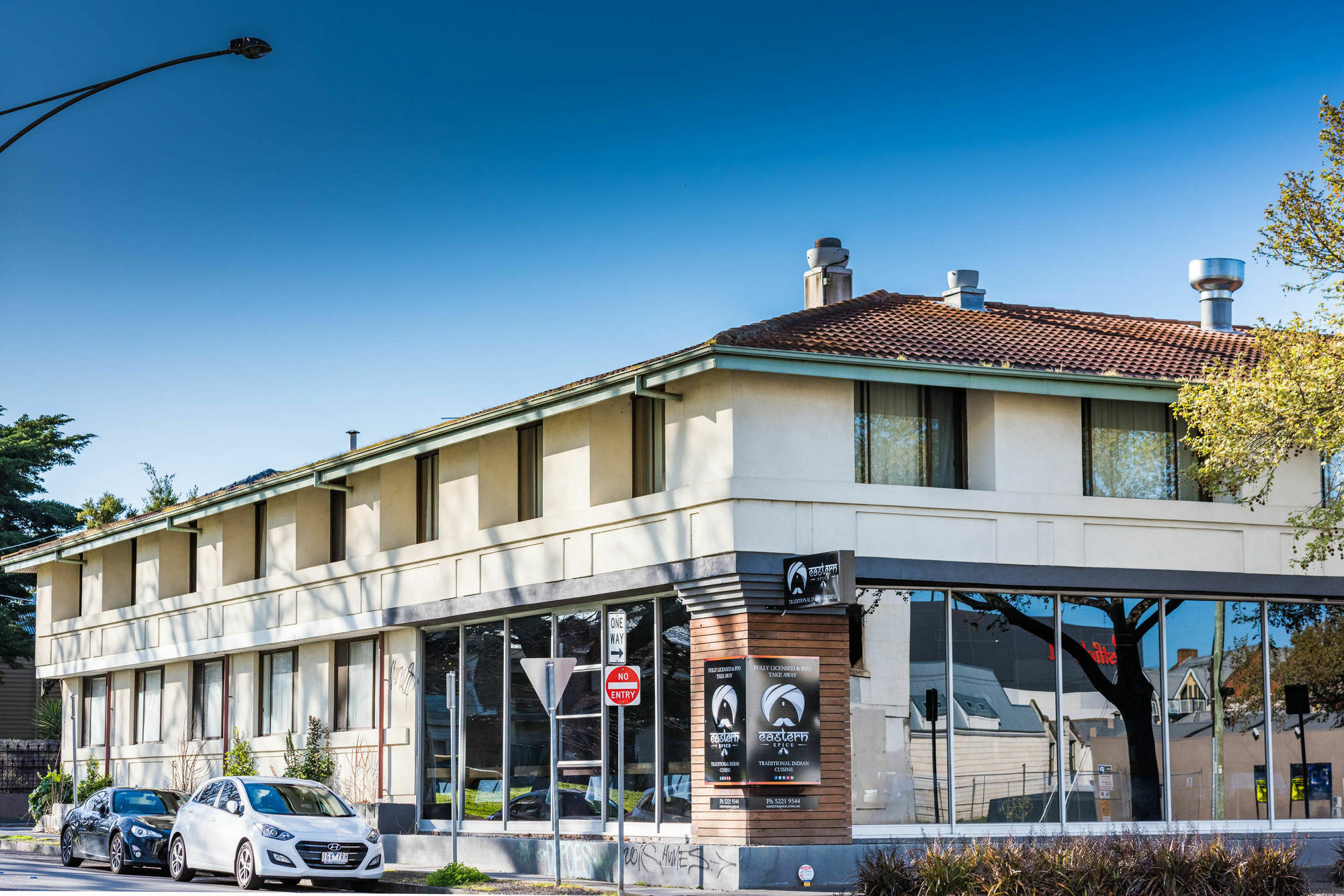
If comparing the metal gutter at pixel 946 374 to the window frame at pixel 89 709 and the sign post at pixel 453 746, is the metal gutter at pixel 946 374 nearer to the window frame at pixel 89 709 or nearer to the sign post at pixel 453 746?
the sign post at pixel 453 746

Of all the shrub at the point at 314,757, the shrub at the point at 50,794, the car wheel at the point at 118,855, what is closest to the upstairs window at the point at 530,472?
the shrub at the point at 314,757

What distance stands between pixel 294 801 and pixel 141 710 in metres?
16.5

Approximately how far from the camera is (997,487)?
71.8 feet

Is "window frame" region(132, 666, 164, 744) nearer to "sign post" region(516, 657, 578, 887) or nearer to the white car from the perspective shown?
the white car

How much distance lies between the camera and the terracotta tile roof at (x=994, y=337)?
21.6m

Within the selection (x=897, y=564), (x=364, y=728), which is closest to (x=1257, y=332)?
(x=897, y=564)

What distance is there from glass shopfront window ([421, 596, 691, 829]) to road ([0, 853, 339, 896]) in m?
3.95

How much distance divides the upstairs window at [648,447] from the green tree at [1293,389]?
7071 millimetres

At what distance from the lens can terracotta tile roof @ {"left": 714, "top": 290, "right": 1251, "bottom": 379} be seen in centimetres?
2164

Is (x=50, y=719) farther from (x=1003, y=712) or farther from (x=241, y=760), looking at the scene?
(x=1003, y=712)

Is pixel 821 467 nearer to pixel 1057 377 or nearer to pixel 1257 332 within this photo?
pixel 1057 377

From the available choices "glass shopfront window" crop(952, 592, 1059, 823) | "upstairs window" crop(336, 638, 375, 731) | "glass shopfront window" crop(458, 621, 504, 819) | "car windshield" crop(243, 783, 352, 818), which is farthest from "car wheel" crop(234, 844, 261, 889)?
"glass shopfront window" crop(952, 592, 1059, 823)

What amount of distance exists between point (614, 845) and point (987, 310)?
10724 mm

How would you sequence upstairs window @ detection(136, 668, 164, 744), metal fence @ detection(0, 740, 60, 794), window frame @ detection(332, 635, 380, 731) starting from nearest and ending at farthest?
window frame @ detection(332, 635, 380, 731)
upstairs window @ detection(136, 668, 164, 744)
metal fence @ detection(0, 740, 60, 794)
